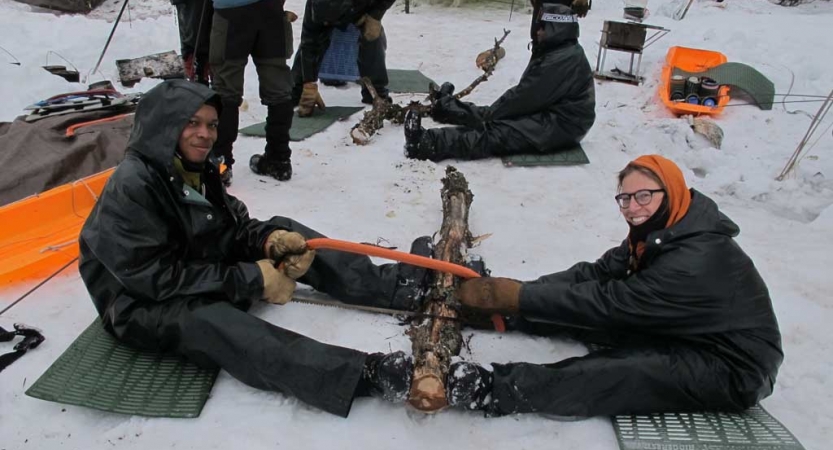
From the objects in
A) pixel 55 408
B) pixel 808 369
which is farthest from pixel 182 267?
pixel 808 369

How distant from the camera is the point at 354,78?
6535mm

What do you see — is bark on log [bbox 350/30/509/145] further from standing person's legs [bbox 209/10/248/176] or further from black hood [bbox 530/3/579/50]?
standing person's legs [bbox 209/10/248/176]

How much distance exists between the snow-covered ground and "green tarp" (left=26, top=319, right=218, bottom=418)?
0.18 ft

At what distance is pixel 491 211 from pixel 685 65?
385cm

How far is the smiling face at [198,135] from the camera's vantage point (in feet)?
8.14

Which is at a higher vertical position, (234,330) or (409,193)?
(234,330)

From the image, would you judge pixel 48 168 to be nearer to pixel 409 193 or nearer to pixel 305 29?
pixel 409 193

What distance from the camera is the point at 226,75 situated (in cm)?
395

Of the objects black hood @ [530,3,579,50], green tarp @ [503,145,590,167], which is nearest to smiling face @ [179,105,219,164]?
green tarp @ [503,145,590,167]

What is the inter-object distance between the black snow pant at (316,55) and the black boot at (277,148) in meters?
1.57

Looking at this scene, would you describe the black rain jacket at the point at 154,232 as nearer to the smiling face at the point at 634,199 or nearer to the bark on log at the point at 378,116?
the smiling face at the point at 634,199

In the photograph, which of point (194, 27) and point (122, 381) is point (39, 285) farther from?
point (194, 27)

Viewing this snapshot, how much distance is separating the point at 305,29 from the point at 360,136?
156cm

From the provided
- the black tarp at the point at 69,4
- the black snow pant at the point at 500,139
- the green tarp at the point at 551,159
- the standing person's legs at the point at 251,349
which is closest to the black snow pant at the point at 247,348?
the standing person's legs at the point at 251,349
